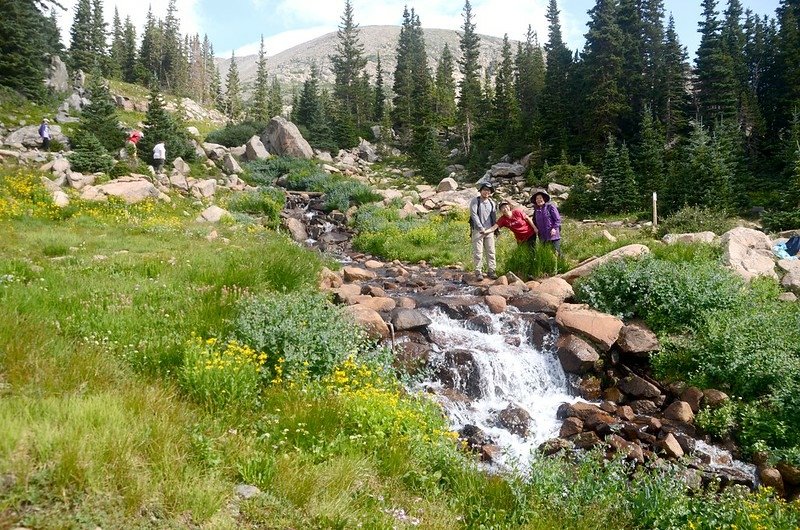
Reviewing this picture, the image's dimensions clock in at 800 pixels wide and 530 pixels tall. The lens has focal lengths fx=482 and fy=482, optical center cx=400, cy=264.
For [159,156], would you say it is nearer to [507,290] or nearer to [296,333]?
[507,290]

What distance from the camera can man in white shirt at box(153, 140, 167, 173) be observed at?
79.3 feet

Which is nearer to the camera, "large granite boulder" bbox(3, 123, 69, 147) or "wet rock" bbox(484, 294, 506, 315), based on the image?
"wet rock" bbox(484, 294, 506, 315)

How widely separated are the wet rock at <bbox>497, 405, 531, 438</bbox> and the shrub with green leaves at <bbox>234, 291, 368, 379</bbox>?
2.43 metres

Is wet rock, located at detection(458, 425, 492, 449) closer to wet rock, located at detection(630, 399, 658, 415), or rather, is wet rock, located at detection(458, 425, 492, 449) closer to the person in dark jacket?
wet rock, located at detection(630, 399, 658, 415)

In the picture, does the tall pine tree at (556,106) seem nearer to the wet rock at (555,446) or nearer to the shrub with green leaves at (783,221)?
the shrub with green leaves at (783,221)

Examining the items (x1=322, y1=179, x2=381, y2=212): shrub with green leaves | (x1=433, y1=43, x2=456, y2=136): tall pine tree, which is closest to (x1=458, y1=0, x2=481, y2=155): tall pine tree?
(x1=433, y1=43, x2=456, y2=136): tall pine tree

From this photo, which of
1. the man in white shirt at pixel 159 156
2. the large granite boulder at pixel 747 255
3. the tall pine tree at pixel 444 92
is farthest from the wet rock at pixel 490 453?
the tall pine tree at pixel 444 92

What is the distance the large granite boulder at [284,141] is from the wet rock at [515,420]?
105 feet

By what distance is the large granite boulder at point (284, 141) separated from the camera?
1451 inches

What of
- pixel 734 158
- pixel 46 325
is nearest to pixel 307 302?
pixel 46 325

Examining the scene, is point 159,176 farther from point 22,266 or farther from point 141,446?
point 141,446

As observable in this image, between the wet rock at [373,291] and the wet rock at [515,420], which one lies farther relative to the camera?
the wet rock at [373,291]

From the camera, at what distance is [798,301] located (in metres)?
9.59

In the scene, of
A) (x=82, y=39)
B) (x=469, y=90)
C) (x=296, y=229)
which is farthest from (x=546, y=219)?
(x=82, y=39)
